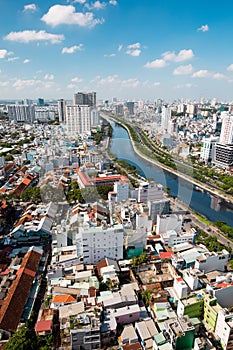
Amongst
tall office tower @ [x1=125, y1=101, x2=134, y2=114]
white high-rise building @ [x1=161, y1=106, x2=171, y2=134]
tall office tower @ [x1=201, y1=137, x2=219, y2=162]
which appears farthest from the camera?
tall office tower @ [x1=125, y1=101, x2=134, y2=114]

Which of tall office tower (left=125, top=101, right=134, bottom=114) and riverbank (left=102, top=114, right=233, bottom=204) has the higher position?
tall office tower (left=125, top=101, right=134, bottom=114)

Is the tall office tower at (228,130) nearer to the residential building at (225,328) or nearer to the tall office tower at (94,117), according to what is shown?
the tall office tower at (94,117)

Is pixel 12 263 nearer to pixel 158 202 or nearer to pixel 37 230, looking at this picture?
pixel 37 230

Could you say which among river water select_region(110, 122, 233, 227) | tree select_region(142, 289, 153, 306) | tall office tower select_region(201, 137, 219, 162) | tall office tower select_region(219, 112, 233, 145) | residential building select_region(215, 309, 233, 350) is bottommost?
river water select_region(110, 122, 233, 227)

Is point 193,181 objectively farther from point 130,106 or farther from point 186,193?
point 130,106

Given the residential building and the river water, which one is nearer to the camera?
the residential building

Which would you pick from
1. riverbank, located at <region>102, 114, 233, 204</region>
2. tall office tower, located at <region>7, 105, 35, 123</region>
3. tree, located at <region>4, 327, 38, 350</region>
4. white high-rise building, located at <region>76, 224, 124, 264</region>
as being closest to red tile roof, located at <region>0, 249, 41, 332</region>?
tree, located at <region>4, 327, 38, 350</region>

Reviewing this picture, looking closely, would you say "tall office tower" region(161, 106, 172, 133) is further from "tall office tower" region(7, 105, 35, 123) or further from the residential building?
the residential building

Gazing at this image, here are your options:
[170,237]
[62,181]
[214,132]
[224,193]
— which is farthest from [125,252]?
[214,132]

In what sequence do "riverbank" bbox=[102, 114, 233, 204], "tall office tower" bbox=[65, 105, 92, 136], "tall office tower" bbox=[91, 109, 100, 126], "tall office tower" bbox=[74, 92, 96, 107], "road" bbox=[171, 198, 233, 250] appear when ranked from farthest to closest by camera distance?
"tall office tower" bbox=[74, 92, 96, 107], "tall office tower" bbox=[91, 109, 100, 126], "tall office tower" bbox=[65, 105, 92, 136], "riverbank" bbox=[102, 114, 233, 204], "road" bbox=[171, 198, 233, 250]
